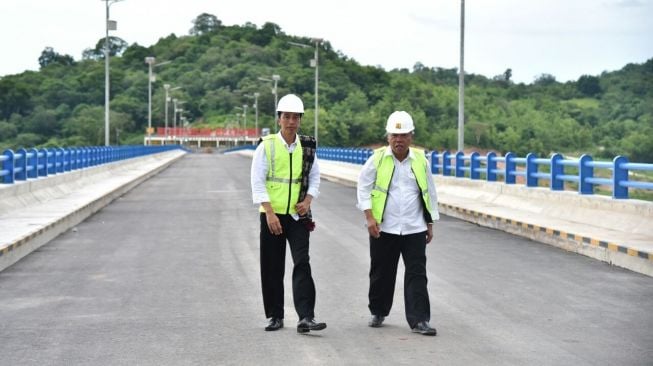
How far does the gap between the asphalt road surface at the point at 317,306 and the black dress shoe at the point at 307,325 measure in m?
0.07

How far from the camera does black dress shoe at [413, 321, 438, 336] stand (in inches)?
336

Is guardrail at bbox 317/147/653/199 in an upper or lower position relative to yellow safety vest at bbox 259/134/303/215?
lower

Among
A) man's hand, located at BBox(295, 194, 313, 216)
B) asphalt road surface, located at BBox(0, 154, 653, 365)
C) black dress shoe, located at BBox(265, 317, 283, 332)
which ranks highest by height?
man's hand, located at BBox(295, 194, 313, 216)

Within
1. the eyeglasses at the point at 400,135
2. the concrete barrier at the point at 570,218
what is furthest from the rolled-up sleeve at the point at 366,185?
the concrete barrier at the point at 570,218

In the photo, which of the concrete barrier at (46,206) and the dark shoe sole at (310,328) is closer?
the dark shoe sole at (310,328)

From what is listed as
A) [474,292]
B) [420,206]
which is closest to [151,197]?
[474,292]

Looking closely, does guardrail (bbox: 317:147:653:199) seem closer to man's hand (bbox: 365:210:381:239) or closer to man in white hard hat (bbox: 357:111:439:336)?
man in white hard hat (bbox: 357:111:439:336)

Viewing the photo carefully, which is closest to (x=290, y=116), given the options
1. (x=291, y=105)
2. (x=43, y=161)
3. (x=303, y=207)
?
(x=291, y=105)

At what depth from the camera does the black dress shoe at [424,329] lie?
8531mm

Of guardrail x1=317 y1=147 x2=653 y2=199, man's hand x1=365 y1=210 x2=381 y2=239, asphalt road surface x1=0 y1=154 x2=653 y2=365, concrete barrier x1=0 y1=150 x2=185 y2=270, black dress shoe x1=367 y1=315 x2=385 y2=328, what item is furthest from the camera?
guardrail x1=317 y1=147 x2=653 y2=199

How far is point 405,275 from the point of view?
9023 millimetres

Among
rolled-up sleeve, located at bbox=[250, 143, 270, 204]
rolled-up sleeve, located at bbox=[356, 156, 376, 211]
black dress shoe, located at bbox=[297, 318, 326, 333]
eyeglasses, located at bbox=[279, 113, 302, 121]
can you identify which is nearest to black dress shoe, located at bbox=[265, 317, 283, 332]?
black dress shoe, located at bbox=[297, 318, 326, 333]

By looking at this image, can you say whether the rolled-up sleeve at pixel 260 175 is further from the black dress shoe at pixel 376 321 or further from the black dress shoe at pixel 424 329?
the black dress shoe at pixel 424 329

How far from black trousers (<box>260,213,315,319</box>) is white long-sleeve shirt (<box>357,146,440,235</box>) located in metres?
0.64
